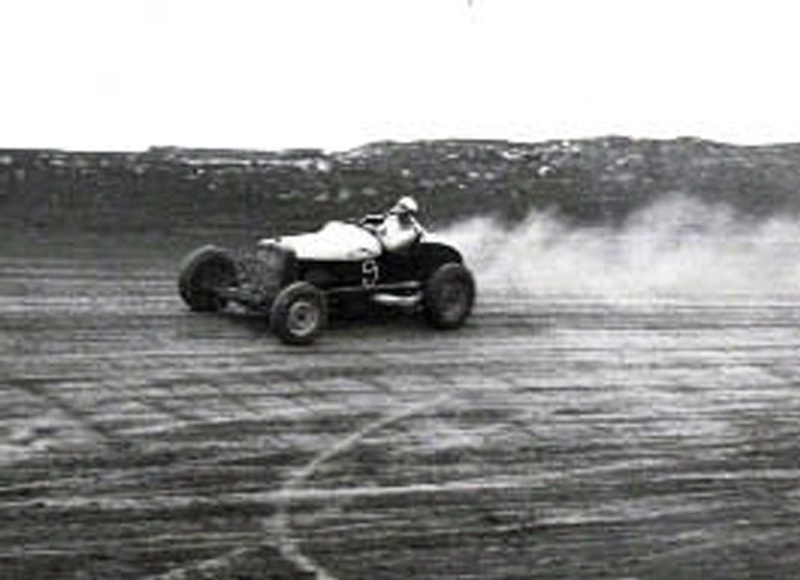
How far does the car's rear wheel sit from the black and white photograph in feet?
0.10

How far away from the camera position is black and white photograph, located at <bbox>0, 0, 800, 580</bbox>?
9117 millimetres

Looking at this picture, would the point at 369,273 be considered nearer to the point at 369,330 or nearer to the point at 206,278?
the point at 369,330

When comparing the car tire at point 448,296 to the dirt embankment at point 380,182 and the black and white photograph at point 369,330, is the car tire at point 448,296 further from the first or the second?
the dirt embankment at point 380,182

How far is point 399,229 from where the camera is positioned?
1461 centimetres

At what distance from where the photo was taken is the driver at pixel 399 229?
14.6 m

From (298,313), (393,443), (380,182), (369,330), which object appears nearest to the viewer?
(393,443)

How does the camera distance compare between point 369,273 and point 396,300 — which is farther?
point 396,300

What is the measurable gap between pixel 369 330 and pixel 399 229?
3.49 feet

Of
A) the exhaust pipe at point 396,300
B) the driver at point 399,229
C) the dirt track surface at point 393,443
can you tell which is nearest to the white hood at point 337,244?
the driver at point 399,229

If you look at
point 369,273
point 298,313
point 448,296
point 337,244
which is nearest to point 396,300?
point 369,273

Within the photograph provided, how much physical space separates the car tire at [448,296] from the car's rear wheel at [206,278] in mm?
1923

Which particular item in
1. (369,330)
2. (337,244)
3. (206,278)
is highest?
(337,244)

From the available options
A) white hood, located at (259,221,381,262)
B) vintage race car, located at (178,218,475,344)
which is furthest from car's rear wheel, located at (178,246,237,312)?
white hood, located at (259,221,381,262)

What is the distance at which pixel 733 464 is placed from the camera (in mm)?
10812
